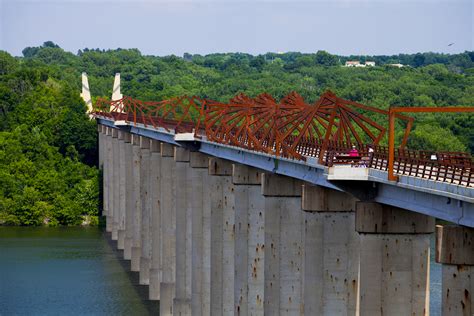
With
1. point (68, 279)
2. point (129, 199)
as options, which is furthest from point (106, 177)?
point (68, 279)

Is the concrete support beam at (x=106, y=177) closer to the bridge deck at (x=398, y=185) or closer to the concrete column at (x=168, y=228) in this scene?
the concrete column at (x=168, y=228)

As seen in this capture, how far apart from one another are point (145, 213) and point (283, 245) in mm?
43404

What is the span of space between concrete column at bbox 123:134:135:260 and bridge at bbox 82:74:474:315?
40.8ft

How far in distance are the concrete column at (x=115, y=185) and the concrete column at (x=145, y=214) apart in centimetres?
2026

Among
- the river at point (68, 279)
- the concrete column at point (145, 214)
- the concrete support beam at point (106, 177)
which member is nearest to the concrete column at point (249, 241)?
the river at point (68, 279)

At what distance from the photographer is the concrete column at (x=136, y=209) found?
99188mm

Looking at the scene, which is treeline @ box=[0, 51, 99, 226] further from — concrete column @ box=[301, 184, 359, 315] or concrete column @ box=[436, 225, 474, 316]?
concrete column @ box=[436, 225, 474, 316]

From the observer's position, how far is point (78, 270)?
9912cm

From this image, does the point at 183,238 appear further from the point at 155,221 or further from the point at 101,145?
the point at 101,145

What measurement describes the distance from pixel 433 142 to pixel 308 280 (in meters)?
88.5

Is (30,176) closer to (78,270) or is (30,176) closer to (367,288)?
(78,270)

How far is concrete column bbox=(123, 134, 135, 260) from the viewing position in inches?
4161

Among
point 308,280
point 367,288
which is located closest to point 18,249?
point 308,280

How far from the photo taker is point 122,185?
11944 cm
